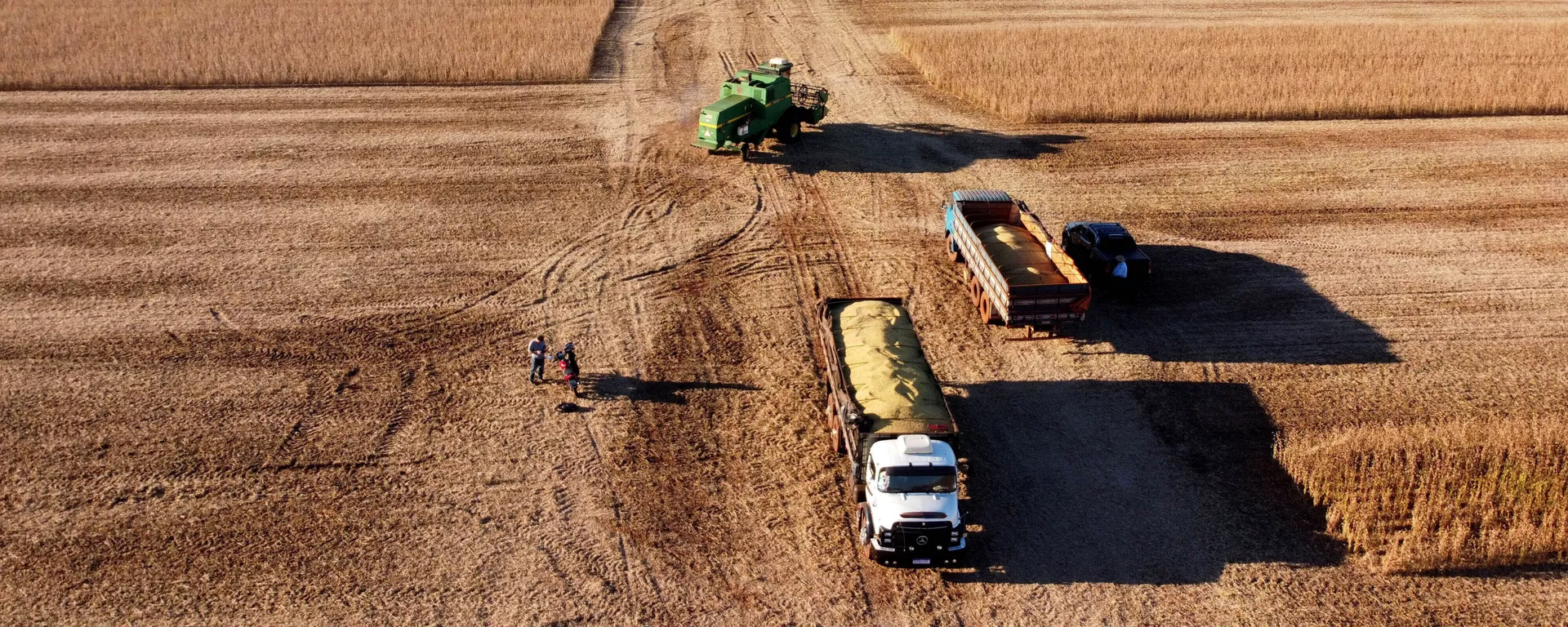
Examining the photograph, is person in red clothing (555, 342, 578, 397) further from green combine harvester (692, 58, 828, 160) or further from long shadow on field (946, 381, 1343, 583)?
green combine harvester (692, 58, 828, 160)

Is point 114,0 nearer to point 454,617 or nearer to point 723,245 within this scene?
point 723,245

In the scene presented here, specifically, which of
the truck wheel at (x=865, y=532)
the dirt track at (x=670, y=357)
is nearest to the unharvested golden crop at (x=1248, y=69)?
the dirt track at (x=670, y=357)

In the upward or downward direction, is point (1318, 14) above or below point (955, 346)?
above

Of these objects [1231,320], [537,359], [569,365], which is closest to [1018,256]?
[1231,320]

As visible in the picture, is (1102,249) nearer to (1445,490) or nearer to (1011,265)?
(1011,265)

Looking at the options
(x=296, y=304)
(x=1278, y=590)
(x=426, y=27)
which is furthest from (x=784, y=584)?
(x=426, y=27)

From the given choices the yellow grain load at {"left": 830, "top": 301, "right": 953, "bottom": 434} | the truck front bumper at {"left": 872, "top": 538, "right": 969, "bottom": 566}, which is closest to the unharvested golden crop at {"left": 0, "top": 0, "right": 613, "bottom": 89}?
the yellow grain load at {"left": 830, "top": 301, "right": 953, "bottom": 434}
